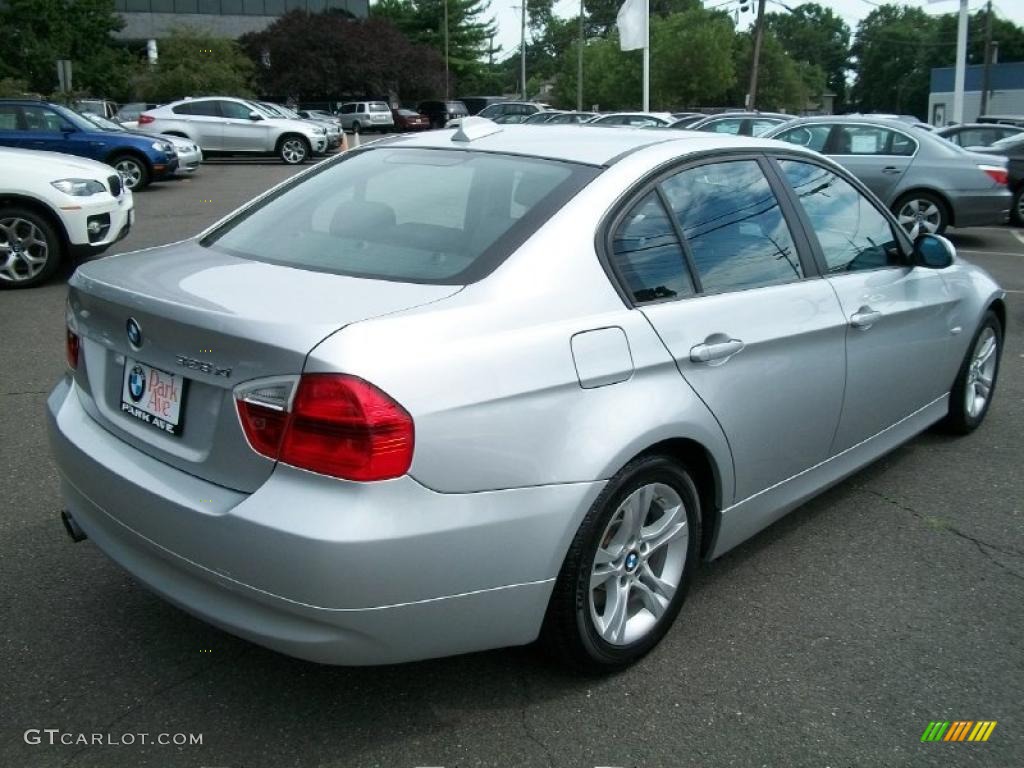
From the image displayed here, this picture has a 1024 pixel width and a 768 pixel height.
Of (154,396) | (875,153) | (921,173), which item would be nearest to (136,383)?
(154,396)

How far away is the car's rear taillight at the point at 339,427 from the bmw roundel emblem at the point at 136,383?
1.85 ft

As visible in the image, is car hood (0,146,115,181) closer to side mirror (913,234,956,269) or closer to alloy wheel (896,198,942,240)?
side mirror (913,234,956,269)

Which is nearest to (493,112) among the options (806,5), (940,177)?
(940,177)

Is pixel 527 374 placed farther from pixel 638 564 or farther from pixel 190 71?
pixel 190 71

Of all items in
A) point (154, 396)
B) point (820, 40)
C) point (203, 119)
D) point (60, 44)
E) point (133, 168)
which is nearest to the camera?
point (154, 396)

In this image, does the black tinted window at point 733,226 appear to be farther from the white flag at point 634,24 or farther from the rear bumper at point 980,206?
the white flag at point 634,24

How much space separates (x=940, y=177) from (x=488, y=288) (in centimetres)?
1118

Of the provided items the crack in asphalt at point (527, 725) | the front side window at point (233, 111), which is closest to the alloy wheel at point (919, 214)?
the crack in asphalt at point (527, 725)

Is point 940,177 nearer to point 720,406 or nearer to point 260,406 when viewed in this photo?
point 720,406

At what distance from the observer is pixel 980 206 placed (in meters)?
12.3

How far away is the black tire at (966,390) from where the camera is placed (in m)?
4.99

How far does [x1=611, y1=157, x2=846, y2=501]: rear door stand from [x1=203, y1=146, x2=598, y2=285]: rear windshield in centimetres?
33

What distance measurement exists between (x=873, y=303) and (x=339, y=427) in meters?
2.46

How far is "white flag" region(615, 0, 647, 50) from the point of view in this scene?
23.8 meters
